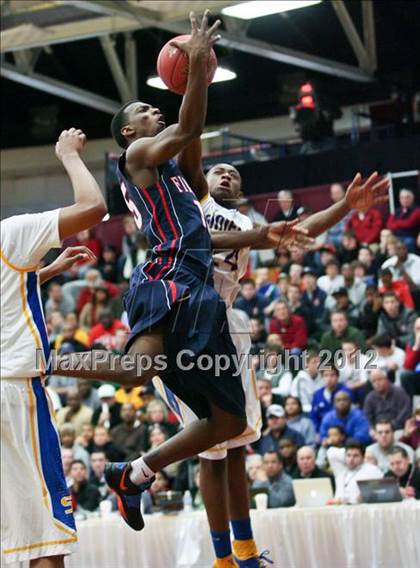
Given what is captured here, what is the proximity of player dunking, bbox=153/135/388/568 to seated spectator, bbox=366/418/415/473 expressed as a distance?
→ 3915mm

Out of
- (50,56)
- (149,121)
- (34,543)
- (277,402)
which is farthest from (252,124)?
(34,543)

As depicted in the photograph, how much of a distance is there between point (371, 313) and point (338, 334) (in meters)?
0.60

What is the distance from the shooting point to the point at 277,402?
12547 mm

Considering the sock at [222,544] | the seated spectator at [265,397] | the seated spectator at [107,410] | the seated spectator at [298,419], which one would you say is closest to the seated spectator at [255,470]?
the seated spectator at [298,419]

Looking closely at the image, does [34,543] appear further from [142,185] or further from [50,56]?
[50,56]

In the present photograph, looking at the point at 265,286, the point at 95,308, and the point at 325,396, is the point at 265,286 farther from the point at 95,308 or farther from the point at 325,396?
Answer: the point at 95,308

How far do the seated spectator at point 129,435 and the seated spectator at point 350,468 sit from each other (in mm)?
2593

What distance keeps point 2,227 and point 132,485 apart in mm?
1921

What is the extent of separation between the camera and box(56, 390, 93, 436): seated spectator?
1396 centimetres

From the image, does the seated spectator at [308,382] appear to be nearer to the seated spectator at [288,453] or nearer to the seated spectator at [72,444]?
the seated spectator at [288,453]

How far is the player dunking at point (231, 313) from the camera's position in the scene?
6.49m

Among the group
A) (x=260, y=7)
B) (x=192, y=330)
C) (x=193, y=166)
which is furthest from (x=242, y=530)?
(x=260, y=7)

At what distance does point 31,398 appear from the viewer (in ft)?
17.2

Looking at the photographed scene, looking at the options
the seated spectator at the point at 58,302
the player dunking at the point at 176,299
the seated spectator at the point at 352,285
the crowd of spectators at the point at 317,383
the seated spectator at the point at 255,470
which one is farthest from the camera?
the seated spectator at the point at 58,302
